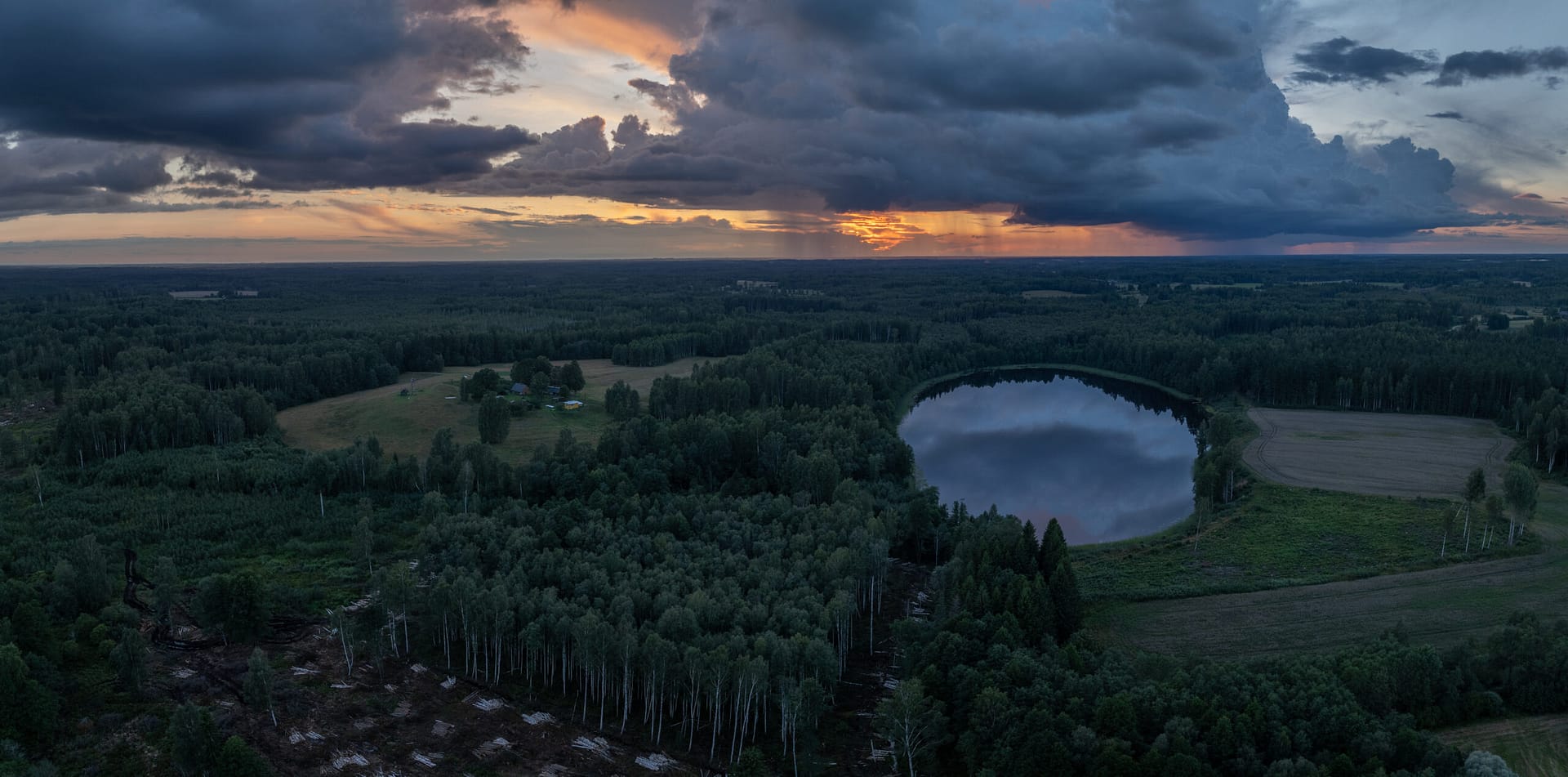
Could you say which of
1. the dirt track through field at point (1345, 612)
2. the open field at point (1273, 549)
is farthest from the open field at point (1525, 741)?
the open field at point (1273, 549)

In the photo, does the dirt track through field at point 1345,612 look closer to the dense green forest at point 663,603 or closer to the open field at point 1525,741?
the dense green forest at point 663,603

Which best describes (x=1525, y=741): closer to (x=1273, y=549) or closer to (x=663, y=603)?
(x=1273, y=549)

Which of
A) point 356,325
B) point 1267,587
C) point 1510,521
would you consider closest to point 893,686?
point 1267,587

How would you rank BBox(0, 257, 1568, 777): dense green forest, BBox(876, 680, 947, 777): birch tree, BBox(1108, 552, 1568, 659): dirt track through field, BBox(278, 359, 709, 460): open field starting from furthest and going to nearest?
BBox(278, 359, 709, 460): open field < BBox(1108, 552, 1568, 659): dirt track through field < BBox(876, 680, 947, 777): birch tree < BBox(0, 257, 1568, 777): dense green forest

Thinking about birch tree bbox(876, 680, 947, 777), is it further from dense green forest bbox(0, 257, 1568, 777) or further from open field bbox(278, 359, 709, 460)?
open field bbox(278, 359, 709, 460)

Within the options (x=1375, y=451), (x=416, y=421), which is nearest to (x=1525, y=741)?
(x=1375, y=451)

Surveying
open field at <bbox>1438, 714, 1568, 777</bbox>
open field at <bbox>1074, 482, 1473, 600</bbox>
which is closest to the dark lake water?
open field at <bbox>1074, 482, 1473, 600</bbox>
